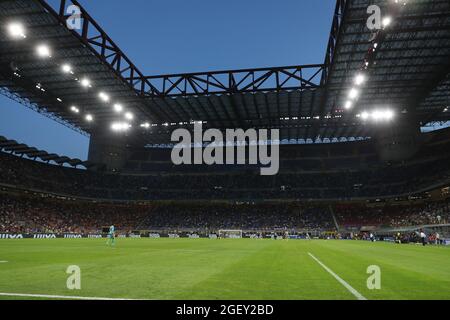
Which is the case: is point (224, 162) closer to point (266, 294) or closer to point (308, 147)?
point (308, 147)

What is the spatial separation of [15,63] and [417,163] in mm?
68167

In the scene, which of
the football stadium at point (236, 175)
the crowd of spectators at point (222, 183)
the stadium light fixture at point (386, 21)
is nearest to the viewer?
the football stadium at point (236, 175)

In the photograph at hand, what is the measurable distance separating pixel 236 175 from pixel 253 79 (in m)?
46.7

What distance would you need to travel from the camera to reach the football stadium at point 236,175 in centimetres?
985

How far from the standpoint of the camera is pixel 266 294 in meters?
6.78

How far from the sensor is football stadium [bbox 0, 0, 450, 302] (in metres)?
9.85

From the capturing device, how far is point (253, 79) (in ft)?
120

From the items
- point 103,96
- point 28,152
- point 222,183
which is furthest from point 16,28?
point 222,183

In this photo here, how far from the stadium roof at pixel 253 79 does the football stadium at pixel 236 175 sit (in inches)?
8.8

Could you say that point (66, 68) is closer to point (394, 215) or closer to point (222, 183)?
point (222, 183)

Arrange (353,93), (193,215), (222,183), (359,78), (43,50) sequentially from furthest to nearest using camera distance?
(222,183) → (193,215) → (353,93) → (359,78) → (43,50)

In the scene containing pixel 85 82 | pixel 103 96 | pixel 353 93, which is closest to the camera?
pixel 85 82

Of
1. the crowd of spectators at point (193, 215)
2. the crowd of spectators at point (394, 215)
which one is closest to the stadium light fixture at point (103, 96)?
the crowd of spectators at point (193, 215)

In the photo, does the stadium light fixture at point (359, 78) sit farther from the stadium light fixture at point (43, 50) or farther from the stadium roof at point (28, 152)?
the stadium roof at point (28, 152)
